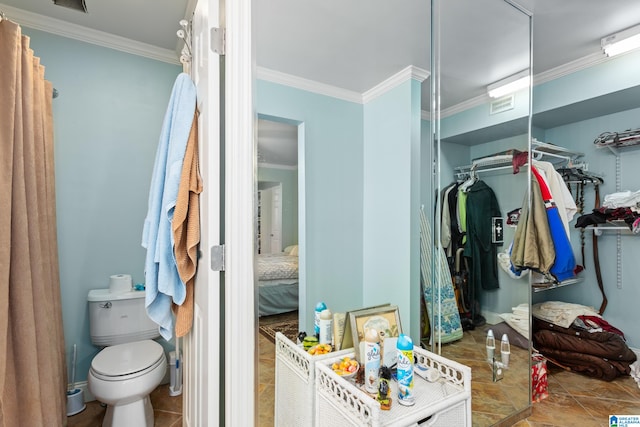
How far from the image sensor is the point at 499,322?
5.87 ft

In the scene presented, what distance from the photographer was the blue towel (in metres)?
1.12

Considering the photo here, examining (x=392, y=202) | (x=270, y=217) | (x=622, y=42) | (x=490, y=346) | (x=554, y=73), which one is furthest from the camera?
(x=554, y=73)

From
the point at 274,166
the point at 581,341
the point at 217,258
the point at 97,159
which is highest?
the point at 97,159

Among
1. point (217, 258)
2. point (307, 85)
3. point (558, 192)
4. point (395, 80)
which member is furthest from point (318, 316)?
point (558, 192)

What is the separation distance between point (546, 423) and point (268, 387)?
5.47ft

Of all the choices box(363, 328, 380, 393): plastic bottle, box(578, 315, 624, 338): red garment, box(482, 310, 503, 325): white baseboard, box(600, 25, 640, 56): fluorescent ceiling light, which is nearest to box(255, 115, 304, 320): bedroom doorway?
box(363, 328, 380, 393): plastic bottle

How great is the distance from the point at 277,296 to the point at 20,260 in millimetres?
1020

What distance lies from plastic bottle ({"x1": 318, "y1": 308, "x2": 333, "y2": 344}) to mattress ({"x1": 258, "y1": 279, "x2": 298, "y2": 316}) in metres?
0.17

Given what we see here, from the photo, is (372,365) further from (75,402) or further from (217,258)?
(75,402)

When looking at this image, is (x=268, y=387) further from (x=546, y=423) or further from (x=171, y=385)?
(x=546, y=423)

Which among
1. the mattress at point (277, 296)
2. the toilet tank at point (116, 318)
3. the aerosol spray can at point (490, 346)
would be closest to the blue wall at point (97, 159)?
the toilet tank at point (116, 318)

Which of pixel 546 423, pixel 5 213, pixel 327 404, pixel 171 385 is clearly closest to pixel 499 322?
pixel 546 423

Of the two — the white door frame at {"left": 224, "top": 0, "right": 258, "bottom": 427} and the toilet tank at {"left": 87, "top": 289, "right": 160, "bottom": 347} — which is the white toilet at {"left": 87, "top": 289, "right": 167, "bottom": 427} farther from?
the white door frame at {"left": 224, "top": 0, "right": 258, "bottom": 427}

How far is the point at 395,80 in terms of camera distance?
64.7 inches
